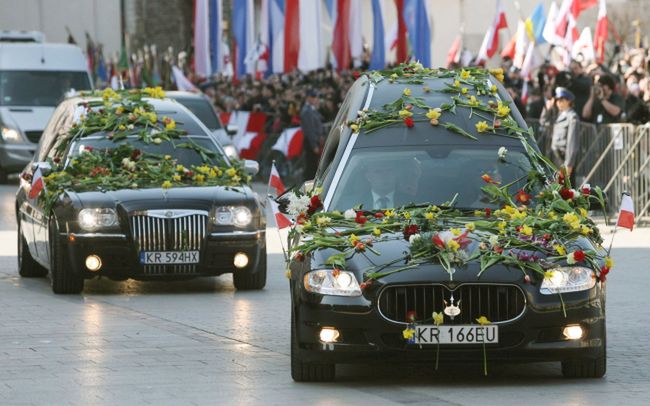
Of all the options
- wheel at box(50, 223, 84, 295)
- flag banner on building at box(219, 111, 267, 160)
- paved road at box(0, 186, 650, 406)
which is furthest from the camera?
flag banner on building at box(219, 111, 267, 160)

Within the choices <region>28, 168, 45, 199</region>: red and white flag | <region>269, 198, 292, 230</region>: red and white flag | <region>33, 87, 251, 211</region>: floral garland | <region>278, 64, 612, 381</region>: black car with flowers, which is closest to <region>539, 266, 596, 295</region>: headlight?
<region>278, 64, 612, 381</region>: black car with flowers

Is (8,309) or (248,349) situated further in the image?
(8,309)

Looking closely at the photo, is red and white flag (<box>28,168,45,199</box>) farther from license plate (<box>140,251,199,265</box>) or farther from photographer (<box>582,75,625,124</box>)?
photographer (<box>582,75,625,124</box>)

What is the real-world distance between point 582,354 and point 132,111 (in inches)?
333

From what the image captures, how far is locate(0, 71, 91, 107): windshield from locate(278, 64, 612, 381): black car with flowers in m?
23.8

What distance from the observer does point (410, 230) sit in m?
10.5

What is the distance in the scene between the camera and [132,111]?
17.9 m

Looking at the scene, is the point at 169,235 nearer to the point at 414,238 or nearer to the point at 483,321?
the point at 414,238

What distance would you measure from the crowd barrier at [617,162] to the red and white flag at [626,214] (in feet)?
39.6

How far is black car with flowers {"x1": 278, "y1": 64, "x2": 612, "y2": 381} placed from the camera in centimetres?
1009

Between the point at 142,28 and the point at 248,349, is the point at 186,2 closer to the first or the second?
the point at 142,28

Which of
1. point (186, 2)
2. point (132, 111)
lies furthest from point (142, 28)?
point (132, 111)

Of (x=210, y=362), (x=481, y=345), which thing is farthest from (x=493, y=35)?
(x=481, y=345)

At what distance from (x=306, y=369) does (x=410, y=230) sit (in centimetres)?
96
